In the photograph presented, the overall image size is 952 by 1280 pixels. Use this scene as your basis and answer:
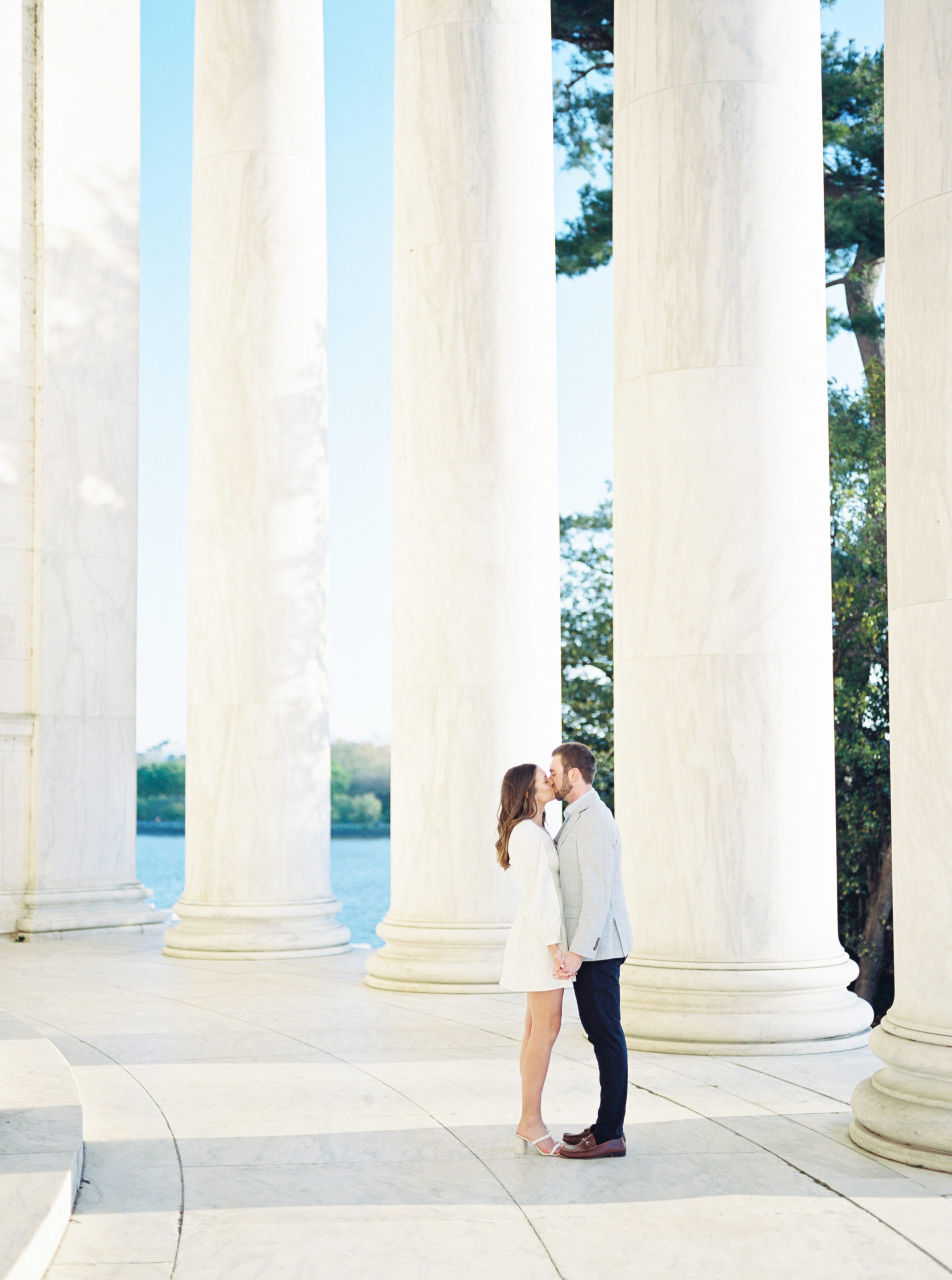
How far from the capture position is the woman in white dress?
97250mm

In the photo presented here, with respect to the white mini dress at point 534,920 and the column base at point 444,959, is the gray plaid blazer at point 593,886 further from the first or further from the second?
the column base at point 444,959

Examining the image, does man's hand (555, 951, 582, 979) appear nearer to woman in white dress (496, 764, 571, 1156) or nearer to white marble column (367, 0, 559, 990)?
woman in white dress (496, 764, 571, 1156)

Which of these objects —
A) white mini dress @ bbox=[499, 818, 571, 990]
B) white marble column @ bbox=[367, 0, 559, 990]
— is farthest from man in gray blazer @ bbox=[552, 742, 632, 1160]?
white marble column @ bbox=[367, 0, 559, 990]

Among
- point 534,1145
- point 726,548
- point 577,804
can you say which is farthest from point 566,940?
point 726,548

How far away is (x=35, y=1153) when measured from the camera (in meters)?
87.9

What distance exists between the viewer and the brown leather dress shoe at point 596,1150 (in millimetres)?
96250

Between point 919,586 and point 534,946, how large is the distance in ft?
117

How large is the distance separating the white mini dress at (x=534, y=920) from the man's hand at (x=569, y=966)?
1.52 ft

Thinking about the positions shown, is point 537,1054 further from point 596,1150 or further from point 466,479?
point 466,479

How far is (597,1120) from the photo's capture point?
97.4 m

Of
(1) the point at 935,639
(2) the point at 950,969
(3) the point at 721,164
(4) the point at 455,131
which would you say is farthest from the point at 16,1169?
(4) the point at 455,131

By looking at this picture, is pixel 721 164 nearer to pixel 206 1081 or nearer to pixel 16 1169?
pixel 206 1081

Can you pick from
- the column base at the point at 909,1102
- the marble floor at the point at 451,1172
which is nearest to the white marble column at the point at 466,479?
the marble floor at the point at 451,1172

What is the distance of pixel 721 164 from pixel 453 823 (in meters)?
82.8
